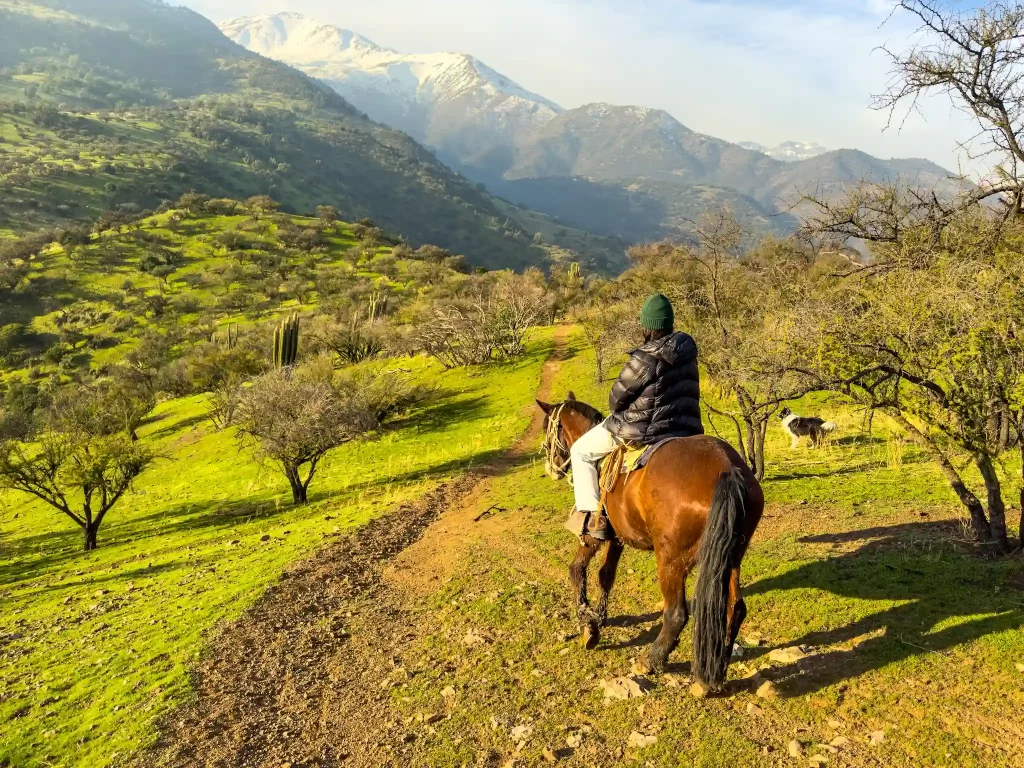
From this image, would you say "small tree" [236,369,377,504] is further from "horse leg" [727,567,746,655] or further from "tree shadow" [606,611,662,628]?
"horse leg" [727,567,746,655]

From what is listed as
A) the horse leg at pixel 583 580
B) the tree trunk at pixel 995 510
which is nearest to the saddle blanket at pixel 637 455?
the horse leg at pixel 583 580

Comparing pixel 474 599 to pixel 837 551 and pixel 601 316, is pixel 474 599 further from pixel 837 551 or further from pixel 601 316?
pixel 601 316

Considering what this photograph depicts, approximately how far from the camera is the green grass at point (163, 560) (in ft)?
25.6

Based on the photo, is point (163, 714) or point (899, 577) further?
point (899, 577)

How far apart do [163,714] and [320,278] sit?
297 feet

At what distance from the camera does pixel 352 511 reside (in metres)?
17.8

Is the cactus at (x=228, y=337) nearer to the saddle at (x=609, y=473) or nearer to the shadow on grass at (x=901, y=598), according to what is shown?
the saddle at (x=609, y=473)

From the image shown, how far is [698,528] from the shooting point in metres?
5.88

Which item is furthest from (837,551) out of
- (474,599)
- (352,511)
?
(352,511)

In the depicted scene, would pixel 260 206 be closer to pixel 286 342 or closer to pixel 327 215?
pixel 327 215

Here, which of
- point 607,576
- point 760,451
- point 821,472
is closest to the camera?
point 607,576

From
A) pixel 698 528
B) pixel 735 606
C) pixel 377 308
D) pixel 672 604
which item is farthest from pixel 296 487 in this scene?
pixel 377 308

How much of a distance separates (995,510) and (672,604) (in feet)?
17.8

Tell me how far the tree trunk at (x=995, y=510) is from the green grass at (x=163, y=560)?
38.0 ft
